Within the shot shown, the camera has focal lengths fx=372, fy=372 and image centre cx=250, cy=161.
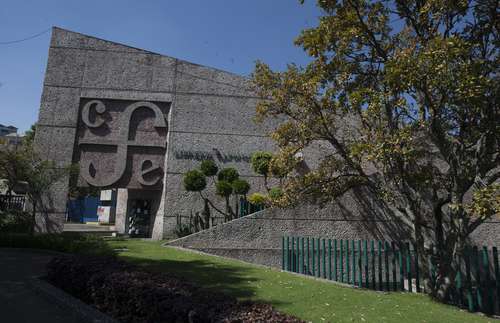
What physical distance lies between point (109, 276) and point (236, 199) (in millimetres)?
10628

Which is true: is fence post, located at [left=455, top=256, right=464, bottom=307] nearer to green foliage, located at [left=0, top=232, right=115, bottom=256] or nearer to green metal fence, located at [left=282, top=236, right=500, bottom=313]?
green metal fence, located at [left=282, top=236, right=500, bottom=313]

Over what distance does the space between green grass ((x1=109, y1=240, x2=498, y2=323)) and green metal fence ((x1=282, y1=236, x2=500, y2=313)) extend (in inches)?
46.8

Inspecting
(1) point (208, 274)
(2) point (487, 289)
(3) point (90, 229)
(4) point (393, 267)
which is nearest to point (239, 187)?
(4) point (393, 267)

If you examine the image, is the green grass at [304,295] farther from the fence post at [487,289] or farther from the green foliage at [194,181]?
the green foliage at [194,181]

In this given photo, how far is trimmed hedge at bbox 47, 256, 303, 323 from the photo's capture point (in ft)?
15.6

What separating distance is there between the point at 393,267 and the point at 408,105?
4.88 meters

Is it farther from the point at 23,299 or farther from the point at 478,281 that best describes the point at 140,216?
the point at 478,281

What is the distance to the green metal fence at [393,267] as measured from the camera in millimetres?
9156

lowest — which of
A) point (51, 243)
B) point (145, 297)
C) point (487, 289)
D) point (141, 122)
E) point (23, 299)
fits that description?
point (23, 299)

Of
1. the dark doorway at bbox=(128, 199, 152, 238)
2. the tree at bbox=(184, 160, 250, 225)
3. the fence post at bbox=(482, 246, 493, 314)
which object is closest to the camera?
the fence post at bbox=(482, 246, 493, 314)

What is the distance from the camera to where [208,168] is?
16.0m

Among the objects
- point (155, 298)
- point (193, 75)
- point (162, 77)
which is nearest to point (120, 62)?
point (162, 77)

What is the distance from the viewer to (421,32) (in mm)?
9883

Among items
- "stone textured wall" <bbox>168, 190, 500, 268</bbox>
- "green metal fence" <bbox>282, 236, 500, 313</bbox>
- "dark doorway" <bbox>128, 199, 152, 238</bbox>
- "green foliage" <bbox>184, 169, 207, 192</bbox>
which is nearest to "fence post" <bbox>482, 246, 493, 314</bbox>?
"green metal fence" <bbox>282, 236, 500, 313</bbox>
